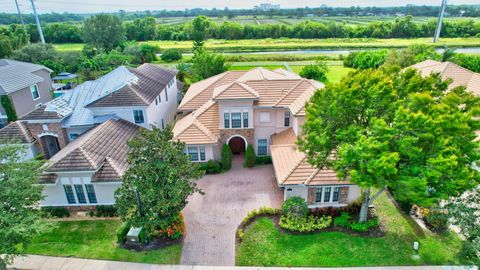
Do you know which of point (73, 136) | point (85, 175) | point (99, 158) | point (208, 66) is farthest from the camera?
point (208, 66)

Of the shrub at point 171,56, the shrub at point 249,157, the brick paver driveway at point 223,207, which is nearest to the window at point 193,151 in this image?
the brick paver driveway at point 223,207

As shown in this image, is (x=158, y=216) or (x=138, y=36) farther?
(x=138, y=36)

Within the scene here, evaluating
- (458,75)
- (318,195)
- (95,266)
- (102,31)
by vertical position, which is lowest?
(95,266)

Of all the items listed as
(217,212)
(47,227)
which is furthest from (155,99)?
(47,227)

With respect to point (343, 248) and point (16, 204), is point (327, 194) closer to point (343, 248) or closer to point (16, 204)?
point (343, 248)

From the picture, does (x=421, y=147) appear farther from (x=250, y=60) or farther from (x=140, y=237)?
(x=250, y=60)

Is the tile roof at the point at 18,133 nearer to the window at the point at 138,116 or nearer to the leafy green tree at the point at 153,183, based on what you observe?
the window at the point at 138,116

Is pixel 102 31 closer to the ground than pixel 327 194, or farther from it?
farther from it

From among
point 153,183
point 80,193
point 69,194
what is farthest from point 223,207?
point 69,194
